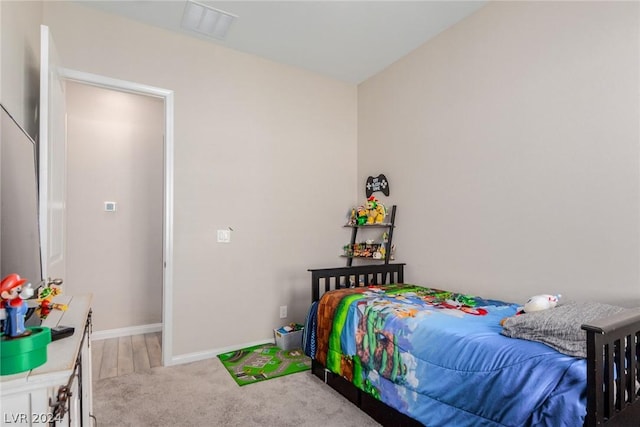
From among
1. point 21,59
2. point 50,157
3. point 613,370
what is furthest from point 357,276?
point 21,59

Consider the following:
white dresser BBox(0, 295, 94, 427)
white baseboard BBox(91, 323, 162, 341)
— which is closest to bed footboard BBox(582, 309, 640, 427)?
white dresser BBox(0, 295, 94, 427)

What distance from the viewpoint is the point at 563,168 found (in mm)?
1976

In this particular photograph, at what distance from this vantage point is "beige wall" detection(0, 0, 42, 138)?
4.80 feet

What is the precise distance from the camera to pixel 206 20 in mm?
2613

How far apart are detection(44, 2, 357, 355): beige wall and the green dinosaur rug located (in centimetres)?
15

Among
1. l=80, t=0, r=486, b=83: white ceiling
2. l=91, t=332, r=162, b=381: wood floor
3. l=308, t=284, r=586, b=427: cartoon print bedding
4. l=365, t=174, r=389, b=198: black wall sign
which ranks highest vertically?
l=80, t=0, r=486, b=83: white ceiling

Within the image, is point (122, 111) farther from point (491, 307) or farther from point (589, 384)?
point (589, 384)

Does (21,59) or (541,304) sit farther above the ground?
(21,59)

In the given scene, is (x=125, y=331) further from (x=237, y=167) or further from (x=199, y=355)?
(x=237, y=167)

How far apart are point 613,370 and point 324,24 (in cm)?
265

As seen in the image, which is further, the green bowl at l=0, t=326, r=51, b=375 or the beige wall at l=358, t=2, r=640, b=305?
the beige wall at l=358, t=2, r=640, b=305

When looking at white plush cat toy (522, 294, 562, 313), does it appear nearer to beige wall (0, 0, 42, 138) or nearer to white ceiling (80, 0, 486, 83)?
white ceiling (80, 0, 486, 83)

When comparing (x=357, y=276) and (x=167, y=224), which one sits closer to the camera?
(x=167, y=224)

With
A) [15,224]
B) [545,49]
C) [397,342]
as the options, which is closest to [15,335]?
[15,224]
